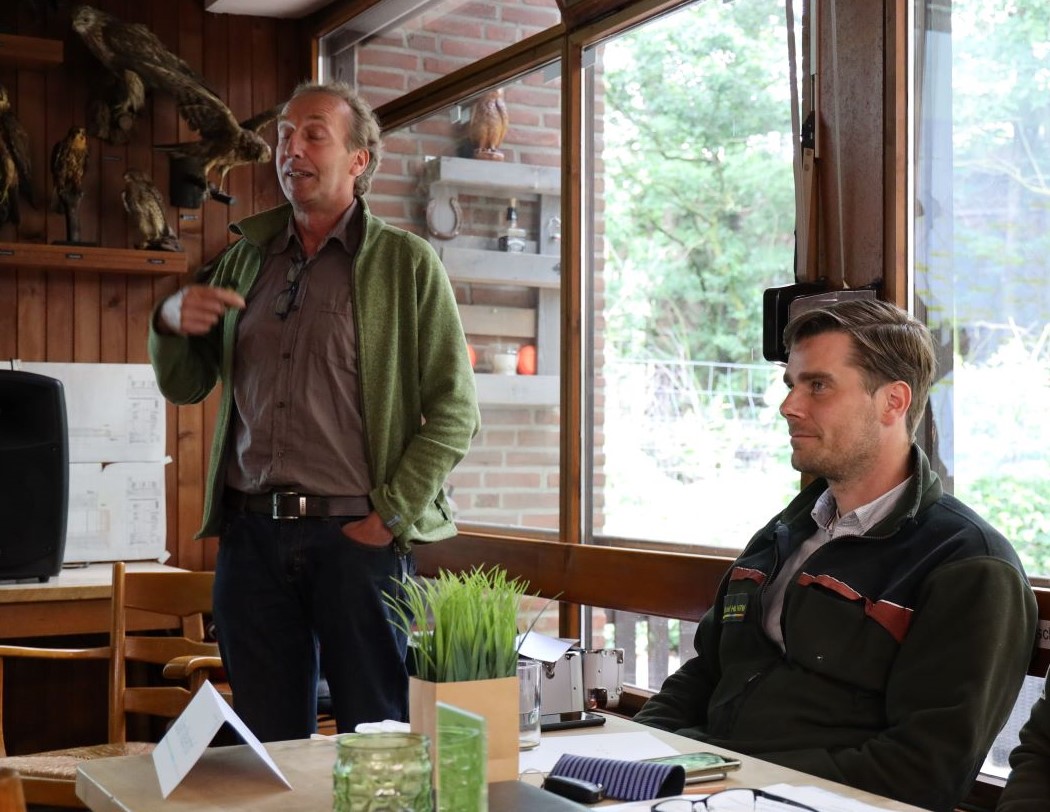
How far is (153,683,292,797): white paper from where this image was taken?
135cm

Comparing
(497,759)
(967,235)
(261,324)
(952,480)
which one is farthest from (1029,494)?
(261,324)

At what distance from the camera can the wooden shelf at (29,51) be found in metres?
4.03

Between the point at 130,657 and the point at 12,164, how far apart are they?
68.9 inches

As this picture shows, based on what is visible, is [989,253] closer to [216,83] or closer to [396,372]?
[396,372]

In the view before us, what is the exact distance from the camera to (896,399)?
210 centimetres

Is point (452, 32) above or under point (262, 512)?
above

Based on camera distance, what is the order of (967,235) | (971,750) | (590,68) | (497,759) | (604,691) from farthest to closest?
(590,68) → (967,235) → (604,691) → (971,750) → (497,759)

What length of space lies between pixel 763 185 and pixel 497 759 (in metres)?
1.93

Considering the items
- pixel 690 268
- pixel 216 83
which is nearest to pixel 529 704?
pixel 690 268

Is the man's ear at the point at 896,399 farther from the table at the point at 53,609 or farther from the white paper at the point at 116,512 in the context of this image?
the white paper at the point at 116,512

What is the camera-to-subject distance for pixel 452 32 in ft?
13.2

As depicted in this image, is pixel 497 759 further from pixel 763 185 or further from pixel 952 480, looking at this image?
pixel 763 185

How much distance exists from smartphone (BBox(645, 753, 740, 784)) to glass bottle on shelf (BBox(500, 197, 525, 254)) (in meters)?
2.45

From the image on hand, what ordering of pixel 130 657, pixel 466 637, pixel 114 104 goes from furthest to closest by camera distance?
pixel 114 104, pixel 130 657, pixel 466 637
